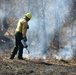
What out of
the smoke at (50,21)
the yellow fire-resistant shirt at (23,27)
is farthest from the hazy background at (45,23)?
the yellow fire-resistant shirt at (23,27)

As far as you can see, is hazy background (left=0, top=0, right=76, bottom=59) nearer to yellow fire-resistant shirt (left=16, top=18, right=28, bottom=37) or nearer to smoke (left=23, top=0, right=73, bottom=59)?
smoke (left=23, top=0, right=73, bottom=59)

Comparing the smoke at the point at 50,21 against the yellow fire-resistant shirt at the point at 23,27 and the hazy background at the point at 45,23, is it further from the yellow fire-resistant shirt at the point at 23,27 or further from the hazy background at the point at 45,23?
the yellow fire-resistant shirt at the point at 23,27

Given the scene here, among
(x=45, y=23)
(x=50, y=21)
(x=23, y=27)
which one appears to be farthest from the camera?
(x=45, y=23)

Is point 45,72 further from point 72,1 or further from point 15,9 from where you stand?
point 15,9

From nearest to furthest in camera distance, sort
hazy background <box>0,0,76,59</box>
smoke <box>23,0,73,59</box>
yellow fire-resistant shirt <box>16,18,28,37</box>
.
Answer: yellow fire-resistant shirt <box>16,18,28,37</box> → hazy background <box>0,0,76,59</box> → smoke <box>23,0,73,59</box>

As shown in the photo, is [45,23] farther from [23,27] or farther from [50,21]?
[23,27]

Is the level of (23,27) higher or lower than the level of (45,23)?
lower

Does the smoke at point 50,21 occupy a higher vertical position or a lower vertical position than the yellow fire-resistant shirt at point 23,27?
higher

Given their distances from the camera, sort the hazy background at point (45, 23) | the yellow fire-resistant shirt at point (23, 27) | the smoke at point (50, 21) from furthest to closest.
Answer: the smoke at point (50, 21)
the hazy background at point (45, 23)
the yellow fire-resistant shirt at point (23, 27)

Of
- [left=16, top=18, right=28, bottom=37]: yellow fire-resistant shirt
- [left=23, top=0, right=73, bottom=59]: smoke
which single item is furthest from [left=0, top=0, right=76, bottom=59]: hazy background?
[left=16, top=18, right=28, bottom=37]: yellow fire-resistant shirt

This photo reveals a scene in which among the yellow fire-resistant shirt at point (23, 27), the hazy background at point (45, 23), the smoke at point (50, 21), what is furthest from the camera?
the smoke at point (50, 21)

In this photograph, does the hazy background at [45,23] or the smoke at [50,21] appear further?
the smoke at [50,21]

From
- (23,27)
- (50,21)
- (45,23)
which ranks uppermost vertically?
(50,21)

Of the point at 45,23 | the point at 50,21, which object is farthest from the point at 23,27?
the point at 45,23
